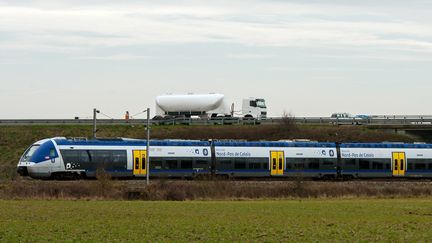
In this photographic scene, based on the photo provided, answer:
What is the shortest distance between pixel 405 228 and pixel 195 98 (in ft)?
228

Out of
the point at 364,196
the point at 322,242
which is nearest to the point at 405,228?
the point at 322,242

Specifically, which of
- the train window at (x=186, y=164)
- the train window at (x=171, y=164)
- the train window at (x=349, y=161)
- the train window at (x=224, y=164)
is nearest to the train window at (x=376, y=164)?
the train window at (x=349, y=161)

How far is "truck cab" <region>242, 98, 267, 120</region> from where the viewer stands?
102938 millimetres

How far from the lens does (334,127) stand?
92938mm

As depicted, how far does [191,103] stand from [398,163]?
40.0 meters

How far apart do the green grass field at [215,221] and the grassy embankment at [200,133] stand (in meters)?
42.7

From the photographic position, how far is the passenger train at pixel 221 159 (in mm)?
Answer: 58781

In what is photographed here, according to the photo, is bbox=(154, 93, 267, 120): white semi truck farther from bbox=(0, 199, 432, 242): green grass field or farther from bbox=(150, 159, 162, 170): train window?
bbox=(0, 199, 432, 242): green grass field

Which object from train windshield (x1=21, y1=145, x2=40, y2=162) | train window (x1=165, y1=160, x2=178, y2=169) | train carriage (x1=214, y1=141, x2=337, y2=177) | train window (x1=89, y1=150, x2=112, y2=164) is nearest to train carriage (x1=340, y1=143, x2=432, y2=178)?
train carriage (x1=214, y1=141, x2=337, y2=177)

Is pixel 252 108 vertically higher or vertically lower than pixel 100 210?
higher

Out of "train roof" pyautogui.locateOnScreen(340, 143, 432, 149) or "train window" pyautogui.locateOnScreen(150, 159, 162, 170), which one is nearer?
"train window" pyautogui.locateOnScreen(150, 159, 162, 170)

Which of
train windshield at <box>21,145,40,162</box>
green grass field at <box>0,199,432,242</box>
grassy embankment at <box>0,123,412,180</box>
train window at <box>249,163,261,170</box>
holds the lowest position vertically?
green grass field at <box>0,199,432,242</box>

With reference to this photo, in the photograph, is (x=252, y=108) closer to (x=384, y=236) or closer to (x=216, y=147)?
(x=216, y=147)

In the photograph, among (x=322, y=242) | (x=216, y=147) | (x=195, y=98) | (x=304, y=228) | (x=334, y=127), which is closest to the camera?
(x=322, y=242)
